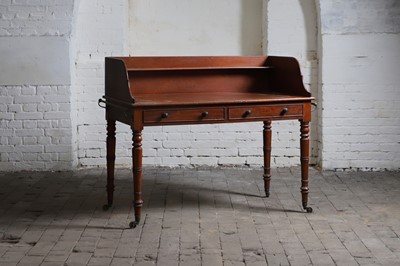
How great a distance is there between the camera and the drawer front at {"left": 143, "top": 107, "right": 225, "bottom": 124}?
4.75 metres

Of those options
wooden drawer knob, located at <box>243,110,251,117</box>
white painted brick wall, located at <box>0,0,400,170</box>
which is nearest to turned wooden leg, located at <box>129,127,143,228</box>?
wooden drawer knob, located at <box>243,110,251,117</box>

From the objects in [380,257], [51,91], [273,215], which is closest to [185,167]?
[51,91]

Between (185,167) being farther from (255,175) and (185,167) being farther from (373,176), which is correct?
(373,176)

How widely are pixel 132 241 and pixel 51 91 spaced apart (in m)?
2.81

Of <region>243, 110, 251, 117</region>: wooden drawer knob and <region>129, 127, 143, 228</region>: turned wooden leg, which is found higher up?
<region>243, 110, 251, 117</region>: wooden drawer knob

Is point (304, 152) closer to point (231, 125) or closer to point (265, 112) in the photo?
point (265, 112)

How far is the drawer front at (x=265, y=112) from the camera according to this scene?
4980mm

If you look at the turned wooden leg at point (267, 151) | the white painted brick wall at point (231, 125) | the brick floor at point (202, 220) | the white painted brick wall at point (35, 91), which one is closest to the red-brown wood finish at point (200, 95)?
the turned wooden leg at point (267, 151)

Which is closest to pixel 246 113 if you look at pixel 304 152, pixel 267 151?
pixel 304 152

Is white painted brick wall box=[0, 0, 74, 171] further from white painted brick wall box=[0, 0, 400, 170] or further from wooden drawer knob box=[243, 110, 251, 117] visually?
wooden drawer knob box=[243, 110, 251, 117]

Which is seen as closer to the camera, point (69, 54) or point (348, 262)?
point (348, 262)

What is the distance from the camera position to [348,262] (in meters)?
4.09

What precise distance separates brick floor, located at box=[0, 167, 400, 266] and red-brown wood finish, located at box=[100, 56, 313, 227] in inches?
10.9

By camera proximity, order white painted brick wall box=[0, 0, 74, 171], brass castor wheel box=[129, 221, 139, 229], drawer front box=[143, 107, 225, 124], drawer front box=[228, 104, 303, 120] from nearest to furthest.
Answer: drawer front box=[143, 107, 225, 124] → brass castor wheel box=[129, 221, 139, 229] → drawer front box=[228, 104, 303, 120] → white painted brick wall box=[0, 0, 74, 171]
